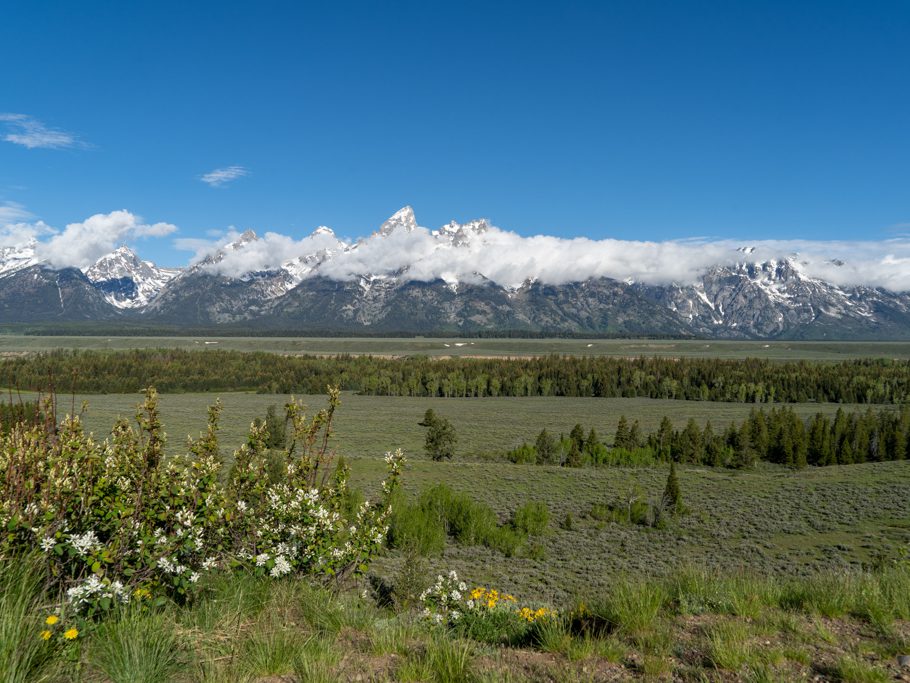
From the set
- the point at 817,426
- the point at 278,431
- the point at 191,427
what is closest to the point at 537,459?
the point at 278,431

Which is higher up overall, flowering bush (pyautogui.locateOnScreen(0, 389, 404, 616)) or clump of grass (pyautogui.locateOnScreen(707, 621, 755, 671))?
flowering bush (pyautogui.locateOnScreen(0, 389, 404, 616))

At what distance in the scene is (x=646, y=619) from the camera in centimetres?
554

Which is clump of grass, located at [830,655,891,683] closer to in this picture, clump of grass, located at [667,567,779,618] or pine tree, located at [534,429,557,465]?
clump of grass, located at [667,567,779,618]

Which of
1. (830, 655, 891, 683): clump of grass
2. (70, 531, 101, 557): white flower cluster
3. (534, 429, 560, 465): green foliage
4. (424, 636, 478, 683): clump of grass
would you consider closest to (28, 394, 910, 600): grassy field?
(830, 655, 891, 683): clump of grass

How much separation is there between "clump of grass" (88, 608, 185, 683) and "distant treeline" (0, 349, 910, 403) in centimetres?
12457

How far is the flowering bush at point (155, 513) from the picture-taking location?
4.82 meters

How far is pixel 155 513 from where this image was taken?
5.60 meters

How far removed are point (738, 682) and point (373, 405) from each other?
359 feet

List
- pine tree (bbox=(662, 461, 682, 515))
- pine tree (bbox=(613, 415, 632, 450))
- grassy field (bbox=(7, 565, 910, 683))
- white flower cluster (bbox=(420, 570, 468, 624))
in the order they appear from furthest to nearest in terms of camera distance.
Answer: pine tree (bbox=(613, 415, 632, 450)) < pine tree (bbox=(662, 461, 682, 515)) < white flower cluster (bbox=(420, 570, 468, 624)) < grassy field (bbox=(7, 565, 910, 683))

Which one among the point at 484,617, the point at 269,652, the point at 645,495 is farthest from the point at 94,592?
the point at 645,495

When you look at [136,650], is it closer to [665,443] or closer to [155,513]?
[155,513]

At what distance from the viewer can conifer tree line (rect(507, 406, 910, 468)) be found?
59.2 m

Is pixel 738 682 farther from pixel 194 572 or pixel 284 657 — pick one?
pixel 194 572

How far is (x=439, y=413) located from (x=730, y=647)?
Result: 96645 mm
